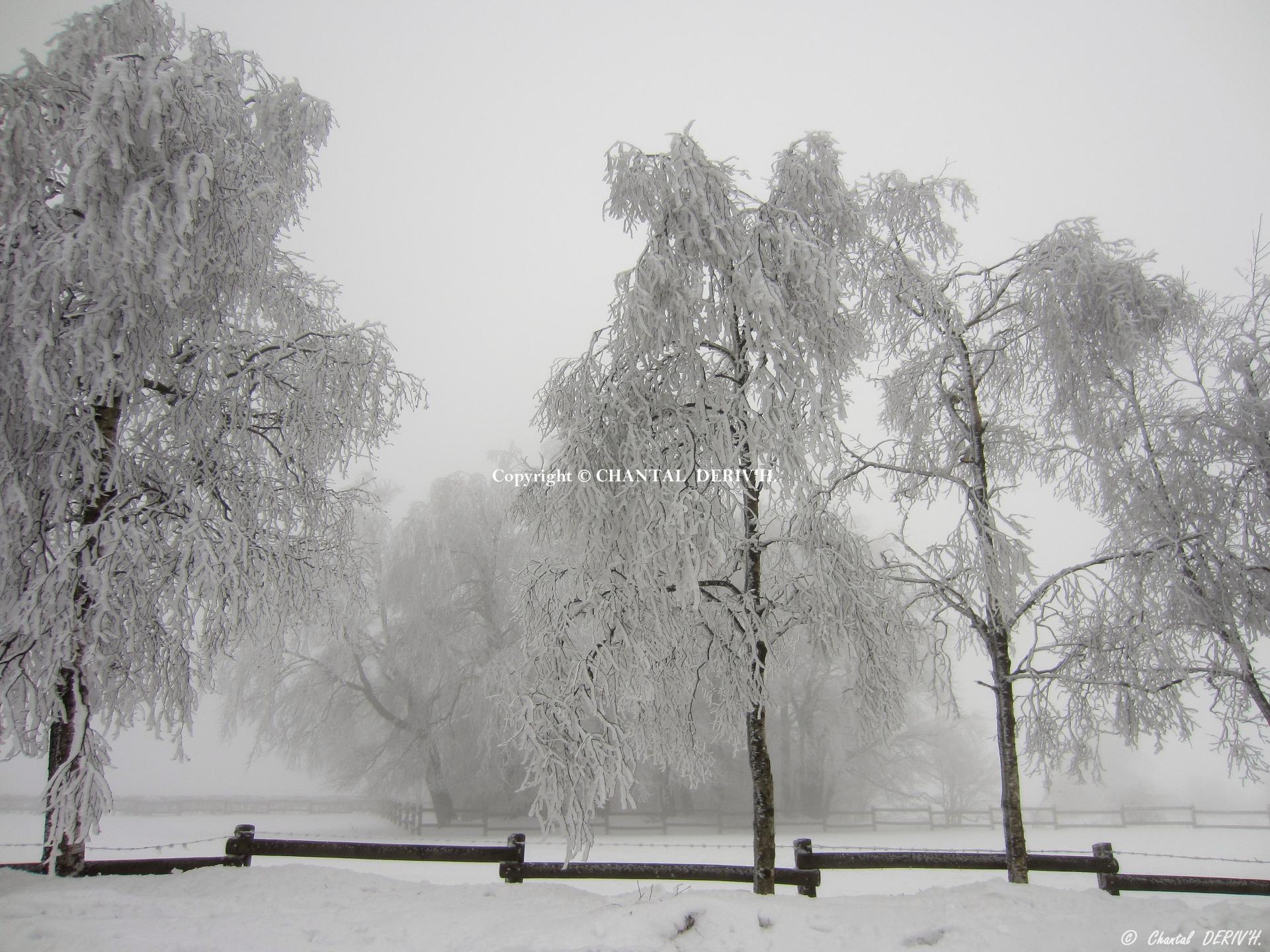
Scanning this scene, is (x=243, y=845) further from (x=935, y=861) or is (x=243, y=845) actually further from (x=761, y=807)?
(x=935, y=861)

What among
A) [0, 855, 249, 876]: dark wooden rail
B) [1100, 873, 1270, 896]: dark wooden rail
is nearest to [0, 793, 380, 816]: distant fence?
[0, 855, 249, 876]: dark wooden rail

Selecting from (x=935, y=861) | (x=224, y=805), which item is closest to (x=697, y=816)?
(x=935, y=861)

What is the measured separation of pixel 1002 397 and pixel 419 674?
15234 millimetres

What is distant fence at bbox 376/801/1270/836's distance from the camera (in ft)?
57.9

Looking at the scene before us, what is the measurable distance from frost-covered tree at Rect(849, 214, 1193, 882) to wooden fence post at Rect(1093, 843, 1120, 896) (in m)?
0.70

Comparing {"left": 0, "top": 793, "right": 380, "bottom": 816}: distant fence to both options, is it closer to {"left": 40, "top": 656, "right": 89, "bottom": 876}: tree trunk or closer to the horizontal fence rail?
{"left": 40, "top": 656, "right": 89, "bottom": 876}: tree trunk

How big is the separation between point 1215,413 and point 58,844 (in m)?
11.4

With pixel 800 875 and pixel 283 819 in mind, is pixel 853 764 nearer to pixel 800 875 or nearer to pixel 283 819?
pixel 800 875

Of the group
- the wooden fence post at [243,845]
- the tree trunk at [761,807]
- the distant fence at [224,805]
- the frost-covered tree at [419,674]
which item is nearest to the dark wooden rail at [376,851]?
the wooden fence post at [243,845]

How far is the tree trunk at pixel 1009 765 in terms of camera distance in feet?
19.8

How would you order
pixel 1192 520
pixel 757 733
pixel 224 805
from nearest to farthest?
pixel 757 733
pixel 1192 520
pixel 224 805

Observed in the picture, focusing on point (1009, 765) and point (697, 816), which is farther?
point (697, 816)

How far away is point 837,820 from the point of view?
67.7ft

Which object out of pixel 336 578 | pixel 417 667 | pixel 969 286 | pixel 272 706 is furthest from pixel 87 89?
pixel 272 706
